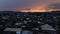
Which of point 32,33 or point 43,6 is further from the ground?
point 43,6

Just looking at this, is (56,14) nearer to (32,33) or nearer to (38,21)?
(38,21)

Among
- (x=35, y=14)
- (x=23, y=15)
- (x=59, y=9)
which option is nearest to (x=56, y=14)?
(x=59, y=9)

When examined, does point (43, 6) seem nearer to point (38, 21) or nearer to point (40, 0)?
point (40, 0)

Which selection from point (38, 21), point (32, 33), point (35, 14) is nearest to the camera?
point (32, 33)

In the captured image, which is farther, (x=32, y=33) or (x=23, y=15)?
(x=23, y=15)

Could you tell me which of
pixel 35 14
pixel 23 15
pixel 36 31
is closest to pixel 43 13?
pixel 35 14

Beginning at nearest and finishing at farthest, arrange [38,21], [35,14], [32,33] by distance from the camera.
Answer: [32,33]
[38,21]
[35,14]
